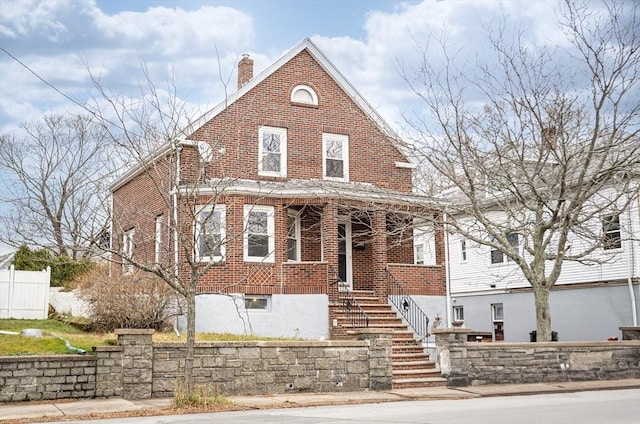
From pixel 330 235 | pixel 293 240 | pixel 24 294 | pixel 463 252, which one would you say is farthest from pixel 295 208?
pixel 463 252

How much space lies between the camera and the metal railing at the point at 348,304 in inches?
802

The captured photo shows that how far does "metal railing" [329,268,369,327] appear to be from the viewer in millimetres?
20375

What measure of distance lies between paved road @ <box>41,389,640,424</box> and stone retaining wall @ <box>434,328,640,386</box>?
2.20 metres

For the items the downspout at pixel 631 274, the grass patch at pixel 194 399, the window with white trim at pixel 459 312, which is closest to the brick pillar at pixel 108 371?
the grass patch at pixel 194 399

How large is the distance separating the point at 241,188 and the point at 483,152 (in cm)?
695

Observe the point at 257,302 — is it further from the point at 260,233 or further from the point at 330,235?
the point at 330,235

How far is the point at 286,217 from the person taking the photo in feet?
72.0

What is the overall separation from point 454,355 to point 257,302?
643 centimetres

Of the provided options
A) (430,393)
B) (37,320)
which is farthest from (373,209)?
(37,320)

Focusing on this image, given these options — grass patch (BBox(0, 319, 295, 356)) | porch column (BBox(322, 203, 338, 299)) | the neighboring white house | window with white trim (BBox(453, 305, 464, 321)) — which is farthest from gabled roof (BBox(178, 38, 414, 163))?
window with white trim (BBox(453, 305, 464, 321))

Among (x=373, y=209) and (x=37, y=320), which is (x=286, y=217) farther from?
(x=37, y=320)

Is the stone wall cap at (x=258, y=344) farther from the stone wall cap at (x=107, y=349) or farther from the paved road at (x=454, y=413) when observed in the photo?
the paved road at (x=454, y=413)

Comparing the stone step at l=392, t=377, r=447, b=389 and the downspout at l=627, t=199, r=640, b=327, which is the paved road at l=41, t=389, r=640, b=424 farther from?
the downspout at l=627, t=199, r=640, b=327

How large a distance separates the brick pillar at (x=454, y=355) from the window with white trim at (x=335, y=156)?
8488 mm
